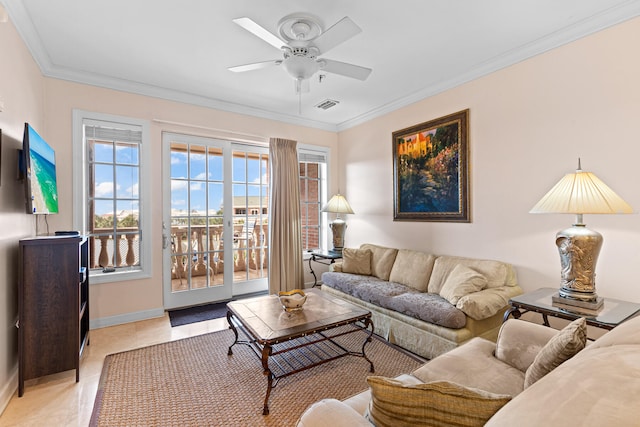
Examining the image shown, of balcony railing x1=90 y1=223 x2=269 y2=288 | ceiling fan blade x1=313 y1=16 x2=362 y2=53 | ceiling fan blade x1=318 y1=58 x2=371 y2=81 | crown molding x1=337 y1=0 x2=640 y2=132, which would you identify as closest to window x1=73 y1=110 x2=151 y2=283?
balcony railing x1=90 y1=223 x2=269 y2=288

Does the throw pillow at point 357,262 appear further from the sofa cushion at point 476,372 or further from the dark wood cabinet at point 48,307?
the dark wood cabinet at point 48,307

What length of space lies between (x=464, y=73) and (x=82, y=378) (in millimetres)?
4345

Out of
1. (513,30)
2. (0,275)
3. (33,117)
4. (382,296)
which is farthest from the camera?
(382,296)

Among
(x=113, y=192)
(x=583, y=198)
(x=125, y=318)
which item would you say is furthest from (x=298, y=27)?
(x=125, y=318)

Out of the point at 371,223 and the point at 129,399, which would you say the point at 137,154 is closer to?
the point at 129,399

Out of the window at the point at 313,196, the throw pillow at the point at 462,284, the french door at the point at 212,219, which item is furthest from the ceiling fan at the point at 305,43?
the window at the point at 313,196

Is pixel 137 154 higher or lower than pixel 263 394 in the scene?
higher

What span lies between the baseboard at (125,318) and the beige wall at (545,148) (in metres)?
3.23

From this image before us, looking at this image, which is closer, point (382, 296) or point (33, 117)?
point (33, 117)

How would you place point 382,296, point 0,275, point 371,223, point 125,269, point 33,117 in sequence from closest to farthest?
1. point 0,275
2. point 33,117
3. point 382,296
4. point 125,269
5. point 371,223

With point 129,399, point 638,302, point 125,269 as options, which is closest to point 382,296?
point 638,302

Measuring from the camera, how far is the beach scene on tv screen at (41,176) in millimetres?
2064

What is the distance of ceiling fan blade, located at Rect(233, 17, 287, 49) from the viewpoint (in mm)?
1769

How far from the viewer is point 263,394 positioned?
1.99 metres
